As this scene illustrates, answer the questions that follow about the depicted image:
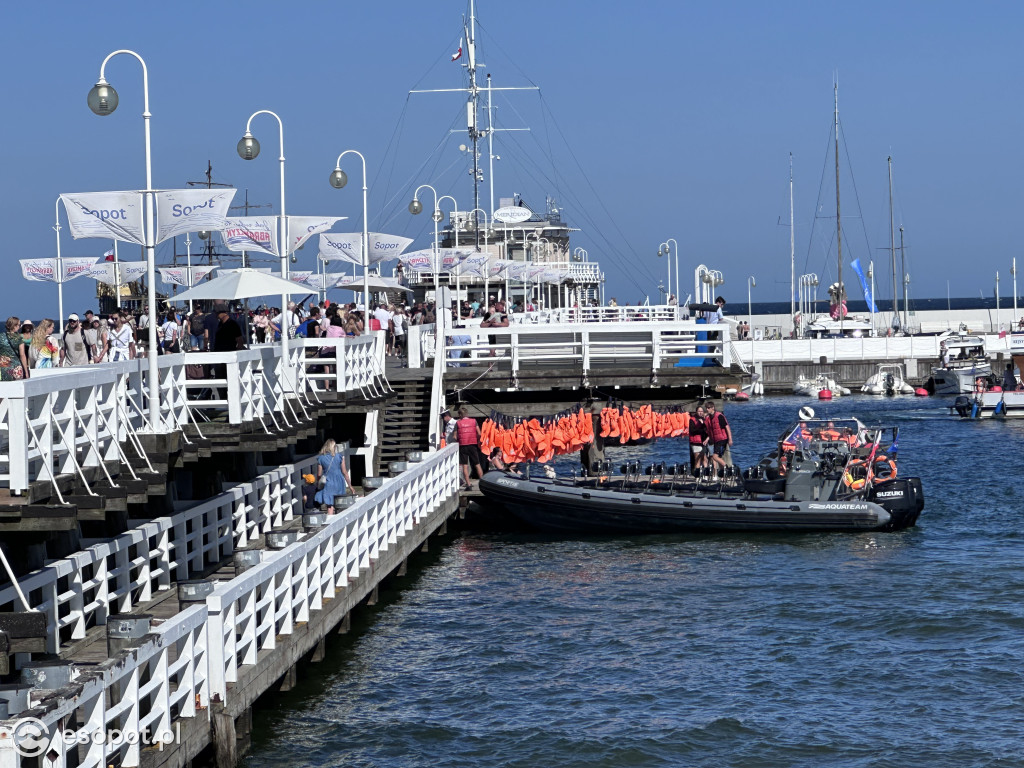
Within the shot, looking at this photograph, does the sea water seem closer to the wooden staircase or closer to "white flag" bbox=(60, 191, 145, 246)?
the wooden staircase

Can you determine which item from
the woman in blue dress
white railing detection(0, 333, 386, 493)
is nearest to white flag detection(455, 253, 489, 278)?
the woman in blue dress

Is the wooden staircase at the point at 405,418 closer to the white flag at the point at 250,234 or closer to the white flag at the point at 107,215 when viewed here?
the white flag at the point at 250,234

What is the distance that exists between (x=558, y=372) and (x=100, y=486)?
16402 mm

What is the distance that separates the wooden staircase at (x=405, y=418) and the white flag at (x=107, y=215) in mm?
11506

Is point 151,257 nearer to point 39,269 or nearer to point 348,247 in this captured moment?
point 348,247

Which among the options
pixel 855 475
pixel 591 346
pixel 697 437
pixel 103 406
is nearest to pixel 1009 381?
pixel 855 475

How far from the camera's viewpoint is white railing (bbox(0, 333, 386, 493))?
10.6 meters

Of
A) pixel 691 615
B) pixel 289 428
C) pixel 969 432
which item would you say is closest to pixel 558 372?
pixel 691 615

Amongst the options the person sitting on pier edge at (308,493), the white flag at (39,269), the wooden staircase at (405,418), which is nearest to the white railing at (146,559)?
the person sitting on pier edge at (308,493)

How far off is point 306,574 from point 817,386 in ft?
183

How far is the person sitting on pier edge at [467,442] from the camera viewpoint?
88.0ft

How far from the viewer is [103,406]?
12336 mm

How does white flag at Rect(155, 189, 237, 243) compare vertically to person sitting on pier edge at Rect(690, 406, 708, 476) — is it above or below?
above

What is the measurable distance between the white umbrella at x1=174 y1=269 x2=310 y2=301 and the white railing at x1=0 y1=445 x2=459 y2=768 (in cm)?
312
